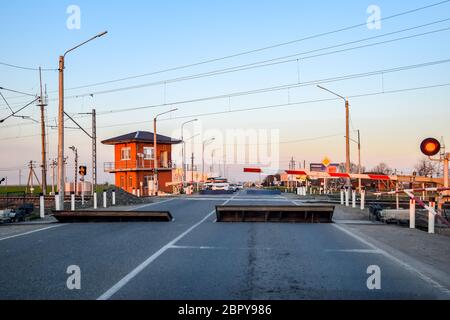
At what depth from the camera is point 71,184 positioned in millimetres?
67375

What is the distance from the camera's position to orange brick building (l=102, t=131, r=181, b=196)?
68812 mm

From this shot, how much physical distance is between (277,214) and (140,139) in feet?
164

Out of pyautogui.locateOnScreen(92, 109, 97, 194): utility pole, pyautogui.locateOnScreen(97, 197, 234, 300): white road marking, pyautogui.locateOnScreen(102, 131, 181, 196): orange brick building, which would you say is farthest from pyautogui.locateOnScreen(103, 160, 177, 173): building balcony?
pyautogui.locateOnScreen(97, 197, 234, 300): white road marking

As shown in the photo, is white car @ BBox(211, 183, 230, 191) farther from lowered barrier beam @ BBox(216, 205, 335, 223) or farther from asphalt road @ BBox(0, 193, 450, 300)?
asphalt road @ BBox(0, 193, 450, 300)

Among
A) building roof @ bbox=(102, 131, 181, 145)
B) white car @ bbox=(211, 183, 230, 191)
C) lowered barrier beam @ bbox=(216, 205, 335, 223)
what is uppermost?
building roof @ bbox=(102, 131, 181, 145)

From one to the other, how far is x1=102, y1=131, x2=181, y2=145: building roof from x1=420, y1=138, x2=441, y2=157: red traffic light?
2108 inches

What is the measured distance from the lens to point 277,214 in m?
20.6

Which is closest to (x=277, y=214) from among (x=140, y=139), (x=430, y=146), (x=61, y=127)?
(x=430, y=146)

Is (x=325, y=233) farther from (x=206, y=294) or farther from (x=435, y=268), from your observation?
(x=206, y=294)

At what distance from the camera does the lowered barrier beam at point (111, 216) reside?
67.0 ft

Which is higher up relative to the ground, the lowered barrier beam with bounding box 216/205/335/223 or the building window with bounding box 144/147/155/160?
the building window with bounding box 144/147/155/160

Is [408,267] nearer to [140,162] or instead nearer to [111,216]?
[111,216]

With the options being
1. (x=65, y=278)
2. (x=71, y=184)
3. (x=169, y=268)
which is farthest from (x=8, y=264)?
(x=71, y=184)
